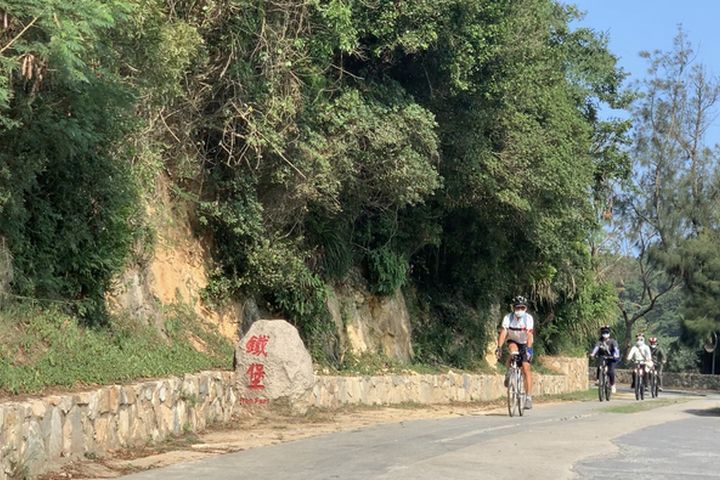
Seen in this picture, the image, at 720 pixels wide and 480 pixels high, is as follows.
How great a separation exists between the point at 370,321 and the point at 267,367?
8997 millimetres

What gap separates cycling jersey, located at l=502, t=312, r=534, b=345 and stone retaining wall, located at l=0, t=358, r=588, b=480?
341 cm

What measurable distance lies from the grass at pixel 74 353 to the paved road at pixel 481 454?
1.55 meters

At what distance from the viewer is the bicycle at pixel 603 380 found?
94.4 ft

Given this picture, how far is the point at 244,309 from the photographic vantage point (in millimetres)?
19688

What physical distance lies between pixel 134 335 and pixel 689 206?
53187mm

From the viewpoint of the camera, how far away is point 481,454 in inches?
456

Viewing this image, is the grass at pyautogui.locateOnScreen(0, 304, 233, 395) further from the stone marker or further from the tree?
the tree

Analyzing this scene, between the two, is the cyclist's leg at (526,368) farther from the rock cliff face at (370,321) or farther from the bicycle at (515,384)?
the rock cliff face at (370,321)

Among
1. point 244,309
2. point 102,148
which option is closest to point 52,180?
point 102,148

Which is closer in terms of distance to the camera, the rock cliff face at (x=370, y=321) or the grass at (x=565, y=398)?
the rock cliff face at (x=370, y=321)

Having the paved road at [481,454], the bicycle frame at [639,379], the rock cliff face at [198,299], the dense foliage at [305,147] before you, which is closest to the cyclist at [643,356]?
the bicycle frame at [639,379]

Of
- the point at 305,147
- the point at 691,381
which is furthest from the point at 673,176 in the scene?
the point at 305,147

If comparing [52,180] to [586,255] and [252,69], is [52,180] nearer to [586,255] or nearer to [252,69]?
[252,69]

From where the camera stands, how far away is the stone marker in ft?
52.8
